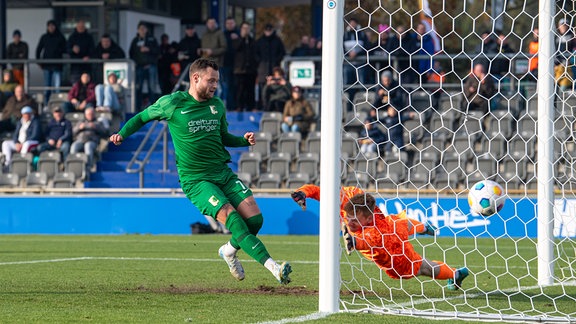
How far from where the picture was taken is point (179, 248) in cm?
1472

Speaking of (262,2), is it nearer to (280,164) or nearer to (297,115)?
(297,115)

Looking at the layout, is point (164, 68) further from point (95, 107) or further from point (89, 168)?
point (89, 168)

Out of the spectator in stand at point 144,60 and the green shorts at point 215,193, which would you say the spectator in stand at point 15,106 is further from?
the green shorts at point 215,193

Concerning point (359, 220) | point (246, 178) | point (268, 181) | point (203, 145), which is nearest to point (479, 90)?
point (268, 181)

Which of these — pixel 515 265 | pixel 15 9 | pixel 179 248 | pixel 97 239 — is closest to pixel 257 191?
pixel 97 239

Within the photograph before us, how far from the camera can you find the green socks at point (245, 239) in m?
8.03

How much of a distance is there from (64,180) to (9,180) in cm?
121

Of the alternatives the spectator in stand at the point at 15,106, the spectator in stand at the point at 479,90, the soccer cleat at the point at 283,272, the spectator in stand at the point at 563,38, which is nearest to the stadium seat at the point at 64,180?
the spectator in stand at the point at 15,106

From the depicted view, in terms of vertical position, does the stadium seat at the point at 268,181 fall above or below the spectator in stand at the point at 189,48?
below

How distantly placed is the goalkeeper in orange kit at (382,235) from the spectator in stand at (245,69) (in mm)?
14440

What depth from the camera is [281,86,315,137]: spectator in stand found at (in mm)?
21875

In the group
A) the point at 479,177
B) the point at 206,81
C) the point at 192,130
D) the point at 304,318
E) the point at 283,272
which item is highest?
the point at 206,81

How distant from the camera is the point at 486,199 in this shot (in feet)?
29.1

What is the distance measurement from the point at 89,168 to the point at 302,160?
4643mm
